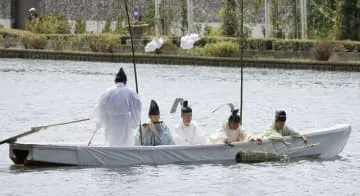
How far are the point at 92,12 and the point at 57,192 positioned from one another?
110ft

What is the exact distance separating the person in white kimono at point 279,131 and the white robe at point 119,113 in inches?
78.0

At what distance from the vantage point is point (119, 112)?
65.1 ft

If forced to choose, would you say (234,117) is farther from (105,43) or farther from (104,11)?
(104,11)

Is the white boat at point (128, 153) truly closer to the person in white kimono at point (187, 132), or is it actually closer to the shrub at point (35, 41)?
the person in white kimono at point (187, 132)

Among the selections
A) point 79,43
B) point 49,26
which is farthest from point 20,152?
point 49,26

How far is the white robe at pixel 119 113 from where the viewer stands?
19.8m

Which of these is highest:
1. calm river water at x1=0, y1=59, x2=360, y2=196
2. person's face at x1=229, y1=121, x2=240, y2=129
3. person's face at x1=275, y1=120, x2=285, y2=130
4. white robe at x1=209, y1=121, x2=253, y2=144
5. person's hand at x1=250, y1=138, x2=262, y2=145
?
person's face at x1=229, y1=121, x2=240, y2=129

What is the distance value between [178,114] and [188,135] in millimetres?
9300

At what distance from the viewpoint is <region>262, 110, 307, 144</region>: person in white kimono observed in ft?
67.9

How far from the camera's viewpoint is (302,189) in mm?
19266

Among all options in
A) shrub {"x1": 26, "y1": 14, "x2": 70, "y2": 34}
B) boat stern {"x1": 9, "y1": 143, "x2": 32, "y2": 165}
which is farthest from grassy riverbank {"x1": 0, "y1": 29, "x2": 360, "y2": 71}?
boat stern {"x1": 9, "y1": 143, "x2": 32, "y2": 165}

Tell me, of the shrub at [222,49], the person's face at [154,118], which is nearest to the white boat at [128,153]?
the person's face at [154,118]

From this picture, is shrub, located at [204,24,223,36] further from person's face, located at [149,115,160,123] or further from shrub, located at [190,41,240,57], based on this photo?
person's face, located at [149,115,160,123]

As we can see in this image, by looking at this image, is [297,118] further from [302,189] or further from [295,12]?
[295,12]
